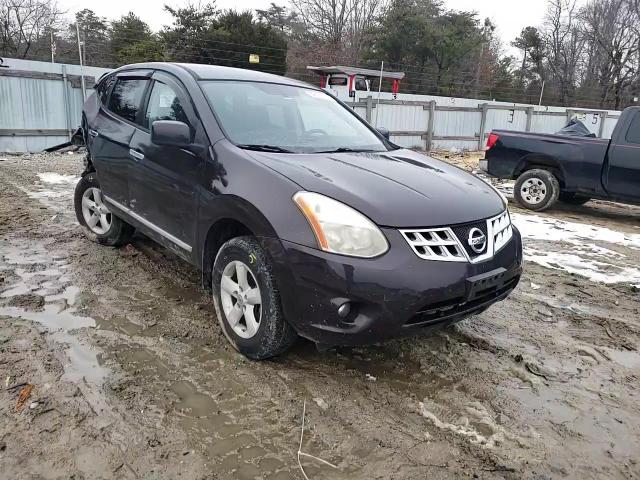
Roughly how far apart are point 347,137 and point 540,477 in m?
2.56

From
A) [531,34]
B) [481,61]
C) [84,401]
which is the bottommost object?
[84,401]

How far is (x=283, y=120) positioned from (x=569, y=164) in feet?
19.0

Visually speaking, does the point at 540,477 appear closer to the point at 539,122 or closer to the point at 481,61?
the point at 539,122

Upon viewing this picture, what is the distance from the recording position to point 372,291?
2496 millimetres

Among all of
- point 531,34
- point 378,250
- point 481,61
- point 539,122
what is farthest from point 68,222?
point 531,34

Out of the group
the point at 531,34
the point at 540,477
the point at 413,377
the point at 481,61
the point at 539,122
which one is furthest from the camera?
the point at 531,34

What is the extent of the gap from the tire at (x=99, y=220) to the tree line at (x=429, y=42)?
21.3 m

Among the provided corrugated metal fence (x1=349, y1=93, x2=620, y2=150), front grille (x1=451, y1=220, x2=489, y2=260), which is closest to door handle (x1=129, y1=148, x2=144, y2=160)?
front grille (x1=451, y1=220, x2=489, y2=260)

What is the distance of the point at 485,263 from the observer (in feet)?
9.07

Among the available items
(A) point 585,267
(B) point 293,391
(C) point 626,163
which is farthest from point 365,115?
(B) point 293,391

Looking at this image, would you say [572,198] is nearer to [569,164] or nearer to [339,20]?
[569,164]

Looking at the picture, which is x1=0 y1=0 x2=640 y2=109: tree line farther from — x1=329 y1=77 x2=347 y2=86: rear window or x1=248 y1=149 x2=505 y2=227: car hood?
x1=248 y1=149 x2=505 y2=227: car hood

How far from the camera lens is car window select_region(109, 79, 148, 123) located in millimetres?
4180

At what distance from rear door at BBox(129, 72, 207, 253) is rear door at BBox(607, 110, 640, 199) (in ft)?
21.1
